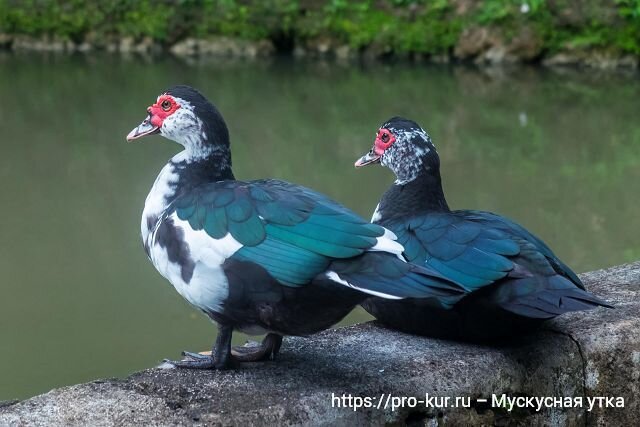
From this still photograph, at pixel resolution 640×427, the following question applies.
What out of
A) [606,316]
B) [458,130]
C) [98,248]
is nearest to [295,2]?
[458,130]

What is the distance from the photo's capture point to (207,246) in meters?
2.24

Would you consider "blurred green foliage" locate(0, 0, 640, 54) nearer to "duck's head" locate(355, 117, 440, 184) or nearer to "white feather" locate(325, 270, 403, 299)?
"duck's head" locate(355, 117, 440, 184)

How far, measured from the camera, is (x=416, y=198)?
284 cm

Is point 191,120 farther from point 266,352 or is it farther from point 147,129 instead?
point 266,352

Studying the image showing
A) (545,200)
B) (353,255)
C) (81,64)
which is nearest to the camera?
(353,255)

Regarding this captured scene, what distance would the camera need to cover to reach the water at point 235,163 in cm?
440

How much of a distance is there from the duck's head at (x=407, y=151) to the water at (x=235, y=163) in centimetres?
163

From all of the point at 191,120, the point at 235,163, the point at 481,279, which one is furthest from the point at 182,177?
the point at 235,163

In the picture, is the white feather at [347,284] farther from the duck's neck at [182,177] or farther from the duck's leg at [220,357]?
the duck's neck at [182,177]

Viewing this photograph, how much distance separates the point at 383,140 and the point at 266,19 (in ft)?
37.4

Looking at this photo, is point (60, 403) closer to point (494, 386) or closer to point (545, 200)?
point (494, 386)

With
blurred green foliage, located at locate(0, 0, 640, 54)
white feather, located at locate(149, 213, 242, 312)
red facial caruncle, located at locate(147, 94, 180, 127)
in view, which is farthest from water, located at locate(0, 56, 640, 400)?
white feather, located at locate(149, 213, 242, 312)

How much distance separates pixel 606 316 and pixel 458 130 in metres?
6.65

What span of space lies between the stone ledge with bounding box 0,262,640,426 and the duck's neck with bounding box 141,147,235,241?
417 mm
